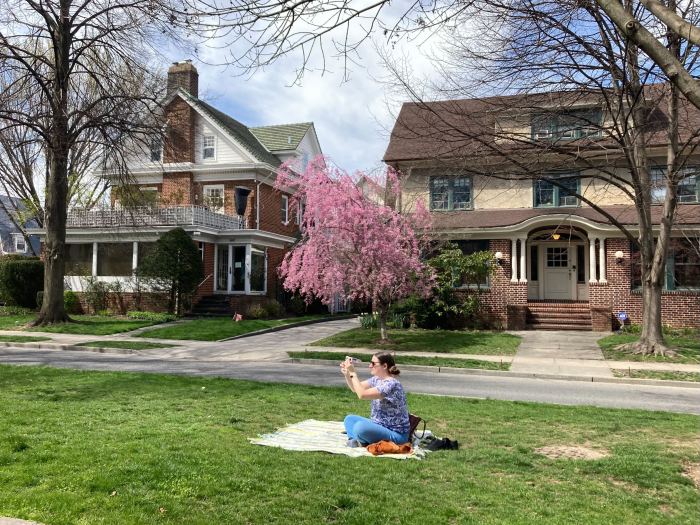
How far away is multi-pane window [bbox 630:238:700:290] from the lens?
2203cm

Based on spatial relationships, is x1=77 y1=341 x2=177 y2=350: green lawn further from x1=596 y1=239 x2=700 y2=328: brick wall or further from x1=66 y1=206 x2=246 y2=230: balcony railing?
x1=596 y1=239 x2=700 y2=328: brick wall

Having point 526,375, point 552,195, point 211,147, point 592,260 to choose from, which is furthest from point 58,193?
point 592,260

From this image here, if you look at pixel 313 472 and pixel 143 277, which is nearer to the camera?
pixel 313 472

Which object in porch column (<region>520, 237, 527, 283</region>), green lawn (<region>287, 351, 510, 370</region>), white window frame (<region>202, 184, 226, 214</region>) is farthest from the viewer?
white window frame (<region>202, 184, 226, 214</region>)

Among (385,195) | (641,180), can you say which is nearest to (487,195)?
(385,195)

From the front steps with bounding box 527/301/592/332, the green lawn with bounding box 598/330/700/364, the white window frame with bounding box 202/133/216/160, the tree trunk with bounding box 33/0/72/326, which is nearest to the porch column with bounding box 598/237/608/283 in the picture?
the front steps with bounding box 527/301/592/332

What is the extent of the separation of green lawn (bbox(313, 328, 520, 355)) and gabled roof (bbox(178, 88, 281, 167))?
14.2 metres

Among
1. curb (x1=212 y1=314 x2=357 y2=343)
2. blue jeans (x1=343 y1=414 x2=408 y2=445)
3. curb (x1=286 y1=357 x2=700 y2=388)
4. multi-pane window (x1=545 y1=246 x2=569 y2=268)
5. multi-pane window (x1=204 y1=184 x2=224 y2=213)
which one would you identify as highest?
multi-pane window (x1=204 y1=184 x2=224 y2=213)

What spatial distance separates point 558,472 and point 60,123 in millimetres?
19509

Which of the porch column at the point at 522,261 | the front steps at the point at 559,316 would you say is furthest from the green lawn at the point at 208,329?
the front steps at the point at 559,316

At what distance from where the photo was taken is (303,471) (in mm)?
4621

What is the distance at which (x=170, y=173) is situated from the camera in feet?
102

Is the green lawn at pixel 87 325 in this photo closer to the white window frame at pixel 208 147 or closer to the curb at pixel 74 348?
the curb at pixel 74 348

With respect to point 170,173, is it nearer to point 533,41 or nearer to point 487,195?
point 487,195
